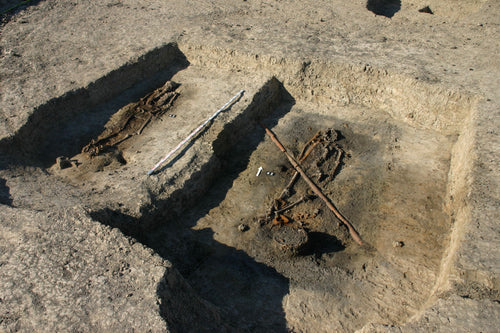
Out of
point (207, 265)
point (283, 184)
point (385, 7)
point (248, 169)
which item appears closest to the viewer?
point (207, 265)

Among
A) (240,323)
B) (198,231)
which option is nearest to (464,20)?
(198,231)

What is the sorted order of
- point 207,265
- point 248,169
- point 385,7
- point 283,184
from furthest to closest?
point 385,7 < point 248,169 < point 283,184 < point 207,265

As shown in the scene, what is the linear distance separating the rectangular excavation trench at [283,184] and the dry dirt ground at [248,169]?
0.9 inches

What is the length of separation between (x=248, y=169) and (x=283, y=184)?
0.62 meters

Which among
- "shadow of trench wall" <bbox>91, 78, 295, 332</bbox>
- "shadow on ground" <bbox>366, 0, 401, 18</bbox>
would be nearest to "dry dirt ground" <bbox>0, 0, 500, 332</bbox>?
"shadow of trench wall" <bbox>91, 78, 295, 332</bbox>

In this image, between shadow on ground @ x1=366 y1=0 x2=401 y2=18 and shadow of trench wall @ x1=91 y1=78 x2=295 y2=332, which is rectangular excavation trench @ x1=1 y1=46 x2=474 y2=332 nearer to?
shadow of trench wall @ x1=91 y1=78 x2=295 y2=332

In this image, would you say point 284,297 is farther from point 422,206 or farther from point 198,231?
point 422,206

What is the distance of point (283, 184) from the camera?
5.85 m

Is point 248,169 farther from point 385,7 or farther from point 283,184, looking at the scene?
point 385,7

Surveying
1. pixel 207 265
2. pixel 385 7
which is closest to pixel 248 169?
pixel 207 265

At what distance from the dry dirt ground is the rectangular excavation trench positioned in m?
0.02

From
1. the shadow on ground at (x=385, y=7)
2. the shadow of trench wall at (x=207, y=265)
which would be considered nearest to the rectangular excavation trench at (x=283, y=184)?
the shadow of trench wall at (x=207, y=265)

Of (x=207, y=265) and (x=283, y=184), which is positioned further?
(x=283, y=184)

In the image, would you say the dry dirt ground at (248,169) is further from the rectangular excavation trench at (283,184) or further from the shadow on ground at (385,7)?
the shadow on ground at (385,7)
